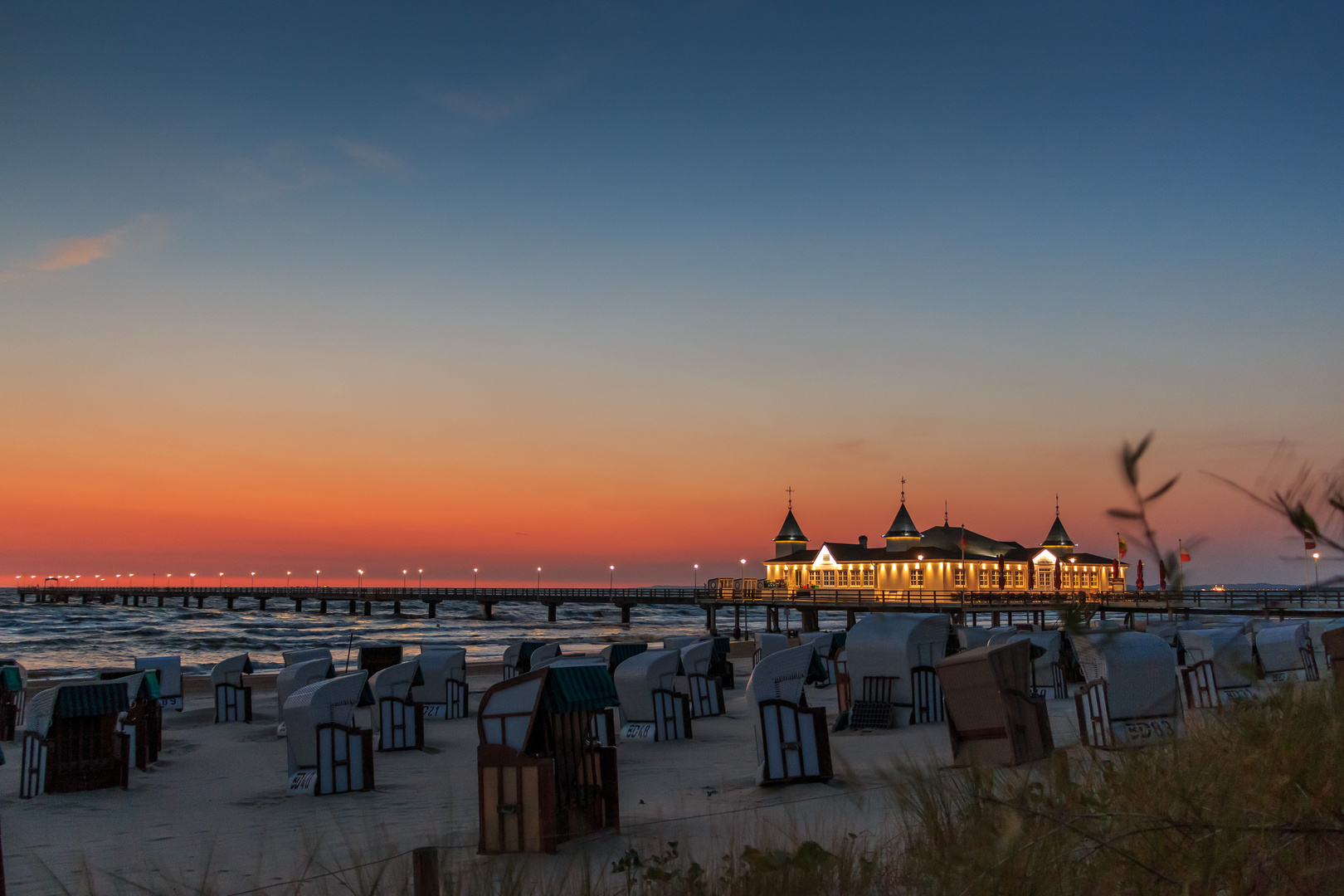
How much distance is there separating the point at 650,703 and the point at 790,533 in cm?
6900

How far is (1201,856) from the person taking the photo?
3.81 metres

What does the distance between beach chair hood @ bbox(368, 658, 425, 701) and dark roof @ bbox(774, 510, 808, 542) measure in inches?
2710

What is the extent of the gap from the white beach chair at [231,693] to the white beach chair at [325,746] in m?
8.89

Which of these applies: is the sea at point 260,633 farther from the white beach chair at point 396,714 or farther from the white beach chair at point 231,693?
the white beach chair at point 396,714

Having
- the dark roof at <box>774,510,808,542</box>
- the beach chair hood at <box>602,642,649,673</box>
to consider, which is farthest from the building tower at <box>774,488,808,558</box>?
the beach chair hood at <box>602,642,649,673</box>

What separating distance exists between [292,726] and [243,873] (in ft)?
13.9

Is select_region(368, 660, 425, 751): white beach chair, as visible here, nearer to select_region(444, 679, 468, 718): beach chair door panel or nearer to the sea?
select_region(444, 679, 468, 718): beach chair door panel

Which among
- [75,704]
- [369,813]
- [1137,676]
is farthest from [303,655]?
[1137,676]

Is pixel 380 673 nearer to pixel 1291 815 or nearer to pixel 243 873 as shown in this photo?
pixel 243 873

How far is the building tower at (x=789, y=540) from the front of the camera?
276 feet

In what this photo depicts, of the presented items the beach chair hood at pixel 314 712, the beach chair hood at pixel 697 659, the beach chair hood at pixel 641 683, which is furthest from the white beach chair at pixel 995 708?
the beach chair hood at pixel 697 659

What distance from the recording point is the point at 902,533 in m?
72.4

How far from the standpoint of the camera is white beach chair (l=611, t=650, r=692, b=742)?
1653 cm

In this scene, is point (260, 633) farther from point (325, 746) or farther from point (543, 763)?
point (543, 763)
